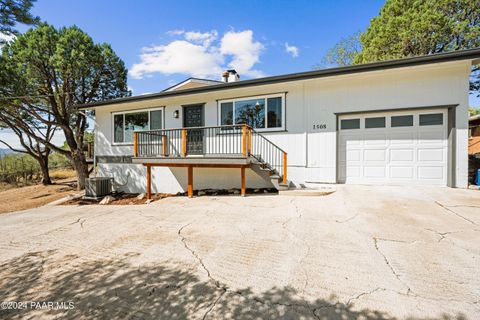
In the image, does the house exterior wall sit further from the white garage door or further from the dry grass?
the dry grass

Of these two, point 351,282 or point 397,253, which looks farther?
point 397,253

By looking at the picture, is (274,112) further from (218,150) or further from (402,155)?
(402,155)

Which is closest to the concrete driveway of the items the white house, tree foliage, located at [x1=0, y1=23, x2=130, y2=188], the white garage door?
the white garage door

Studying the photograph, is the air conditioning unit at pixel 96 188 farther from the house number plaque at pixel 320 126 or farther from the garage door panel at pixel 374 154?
the garage door panel at pixel 374 154

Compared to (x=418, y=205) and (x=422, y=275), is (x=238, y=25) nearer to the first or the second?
(x=418, y=205)

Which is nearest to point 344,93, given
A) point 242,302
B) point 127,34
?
point 242,302

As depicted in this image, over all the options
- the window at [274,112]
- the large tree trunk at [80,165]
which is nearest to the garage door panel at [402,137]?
the window at [274,112]

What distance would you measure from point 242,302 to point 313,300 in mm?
660

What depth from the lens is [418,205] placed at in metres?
4.74

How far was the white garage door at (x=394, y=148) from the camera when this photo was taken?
6160 millimetres

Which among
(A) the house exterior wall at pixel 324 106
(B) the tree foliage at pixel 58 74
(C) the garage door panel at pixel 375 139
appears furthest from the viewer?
(B) the tree foliage at pixel 58 74

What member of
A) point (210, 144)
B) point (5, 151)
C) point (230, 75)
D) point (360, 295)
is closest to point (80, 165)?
point (5, 151)

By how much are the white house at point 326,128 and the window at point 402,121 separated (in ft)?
0.08

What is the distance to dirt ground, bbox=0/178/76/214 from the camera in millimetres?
9708
